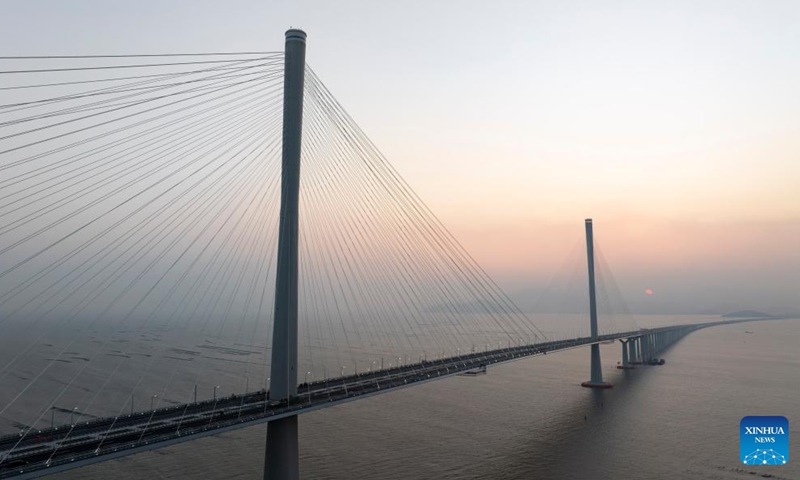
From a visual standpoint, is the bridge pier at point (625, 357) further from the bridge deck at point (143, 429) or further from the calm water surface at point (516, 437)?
the bridge deck at point (143, 429)

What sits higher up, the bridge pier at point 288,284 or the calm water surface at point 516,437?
the bridge pier at point 288,284

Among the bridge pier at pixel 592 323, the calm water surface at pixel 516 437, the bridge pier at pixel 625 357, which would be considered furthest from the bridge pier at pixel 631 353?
the calm water surface at pixel 516 437

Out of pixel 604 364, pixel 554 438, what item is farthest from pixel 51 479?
pixel 604 364

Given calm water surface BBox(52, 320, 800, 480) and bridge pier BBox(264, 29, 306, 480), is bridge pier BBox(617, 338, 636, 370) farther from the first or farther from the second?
bridge pier BBox(264, 29, 306, 480)

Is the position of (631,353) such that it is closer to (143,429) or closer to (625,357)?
(625,357)

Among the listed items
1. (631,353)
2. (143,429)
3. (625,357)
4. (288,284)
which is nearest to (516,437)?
(288,284)
